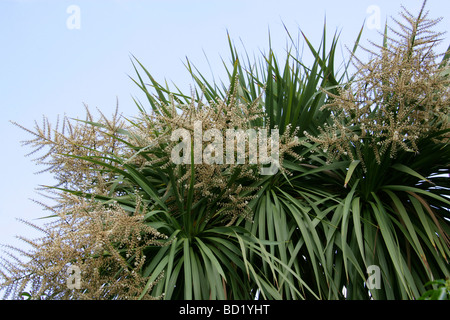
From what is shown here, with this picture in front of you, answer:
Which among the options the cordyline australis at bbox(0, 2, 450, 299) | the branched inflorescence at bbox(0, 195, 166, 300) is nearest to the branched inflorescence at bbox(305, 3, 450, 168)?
the cordyline australis at bbox(0, 2, 450, 299)

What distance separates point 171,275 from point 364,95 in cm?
127

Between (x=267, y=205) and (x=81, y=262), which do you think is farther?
(x=267, y=205)

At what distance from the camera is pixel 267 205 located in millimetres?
2295

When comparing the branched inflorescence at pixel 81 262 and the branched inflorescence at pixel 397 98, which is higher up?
the branched inflorescence at pixel 397 98

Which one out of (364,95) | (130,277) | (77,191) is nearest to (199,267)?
(130,277)

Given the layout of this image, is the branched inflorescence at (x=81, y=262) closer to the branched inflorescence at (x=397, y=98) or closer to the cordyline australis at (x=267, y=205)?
the cordyline australis at (x=267, y=205)

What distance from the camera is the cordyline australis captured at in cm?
197

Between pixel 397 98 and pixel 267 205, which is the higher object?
pixel 397 98

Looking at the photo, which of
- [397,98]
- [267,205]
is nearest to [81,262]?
[267,205]

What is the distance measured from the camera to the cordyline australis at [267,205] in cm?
197

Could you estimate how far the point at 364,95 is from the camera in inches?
91.0

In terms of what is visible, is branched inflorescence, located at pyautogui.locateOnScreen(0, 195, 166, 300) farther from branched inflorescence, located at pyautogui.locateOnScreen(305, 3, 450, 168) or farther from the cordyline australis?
branched inflorescence, located at pyautogui.locateOnScreen(305, 3, 450, 168)

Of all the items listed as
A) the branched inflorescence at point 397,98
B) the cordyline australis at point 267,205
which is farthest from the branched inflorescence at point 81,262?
the branched inflorescence at point 397,98

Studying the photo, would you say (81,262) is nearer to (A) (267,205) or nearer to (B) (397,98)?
(A) (267,205)
